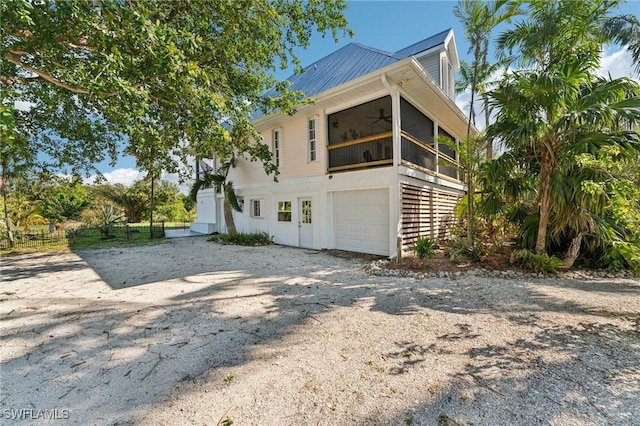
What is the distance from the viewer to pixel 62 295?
15.8 feet

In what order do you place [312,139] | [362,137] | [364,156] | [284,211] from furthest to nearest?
[284,211] → [312,139] → [362,137] → [364,156]

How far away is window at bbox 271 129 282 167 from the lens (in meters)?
10.9

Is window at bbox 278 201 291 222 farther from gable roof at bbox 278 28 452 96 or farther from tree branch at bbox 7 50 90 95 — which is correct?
tree branch at bbox 7 50 90 95

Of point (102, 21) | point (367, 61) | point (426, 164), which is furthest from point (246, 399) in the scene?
point (367, 61)

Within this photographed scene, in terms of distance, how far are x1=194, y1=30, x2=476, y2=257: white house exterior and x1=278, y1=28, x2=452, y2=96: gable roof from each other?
63 millimetres

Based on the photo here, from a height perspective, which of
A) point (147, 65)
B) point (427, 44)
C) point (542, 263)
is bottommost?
point (542, 263)

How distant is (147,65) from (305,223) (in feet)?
21.5

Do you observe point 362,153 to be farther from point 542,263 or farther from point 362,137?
point 542,263

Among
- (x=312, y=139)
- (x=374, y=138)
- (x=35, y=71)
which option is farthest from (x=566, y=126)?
(x=35, y=71)

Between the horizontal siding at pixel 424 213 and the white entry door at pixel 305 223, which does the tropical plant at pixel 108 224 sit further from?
the horizontal siding at pixel 424 213

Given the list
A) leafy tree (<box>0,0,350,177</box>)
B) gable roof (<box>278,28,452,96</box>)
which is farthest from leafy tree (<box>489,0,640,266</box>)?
leafy tree (<box>0,0,350,177</box>)

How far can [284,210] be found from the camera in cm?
1079

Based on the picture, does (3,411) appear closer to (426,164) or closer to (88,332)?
(88,332)

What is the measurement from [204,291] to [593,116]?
7.88m
